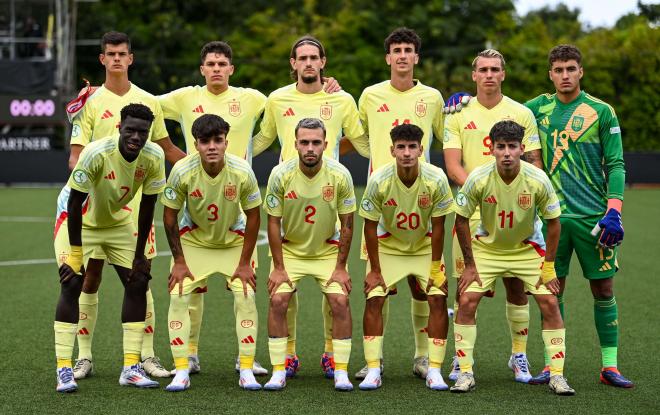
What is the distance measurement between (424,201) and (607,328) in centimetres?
167

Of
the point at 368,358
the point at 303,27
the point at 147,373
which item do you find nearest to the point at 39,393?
the point at 147,373

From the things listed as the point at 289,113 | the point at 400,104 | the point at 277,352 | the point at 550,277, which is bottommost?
the point at 277,352

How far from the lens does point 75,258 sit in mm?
7156

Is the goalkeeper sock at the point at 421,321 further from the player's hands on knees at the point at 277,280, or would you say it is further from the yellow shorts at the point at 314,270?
the player's hands on knees at the point at 277,280

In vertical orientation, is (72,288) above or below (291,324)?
above

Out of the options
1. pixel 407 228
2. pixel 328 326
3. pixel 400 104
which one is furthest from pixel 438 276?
pixel 400 104

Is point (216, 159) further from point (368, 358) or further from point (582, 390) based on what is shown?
point (582, 390)

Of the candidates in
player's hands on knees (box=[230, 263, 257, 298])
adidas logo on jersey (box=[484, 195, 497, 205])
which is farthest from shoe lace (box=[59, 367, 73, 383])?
adidas logo on jersey (box=[484, 195, 497, 205])

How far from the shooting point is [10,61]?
28375 mm

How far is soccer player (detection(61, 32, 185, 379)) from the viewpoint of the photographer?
7777mm

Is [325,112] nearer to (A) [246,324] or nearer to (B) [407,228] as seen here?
(B) [407,228]

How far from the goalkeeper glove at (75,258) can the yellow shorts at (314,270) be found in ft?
4.79

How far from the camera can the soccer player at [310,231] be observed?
23.9 feet

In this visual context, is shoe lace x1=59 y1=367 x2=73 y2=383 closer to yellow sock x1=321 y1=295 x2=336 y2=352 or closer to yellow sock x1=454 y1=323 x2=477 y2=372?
yellow sock x1=321 y1=295 x2=336 y2=352
